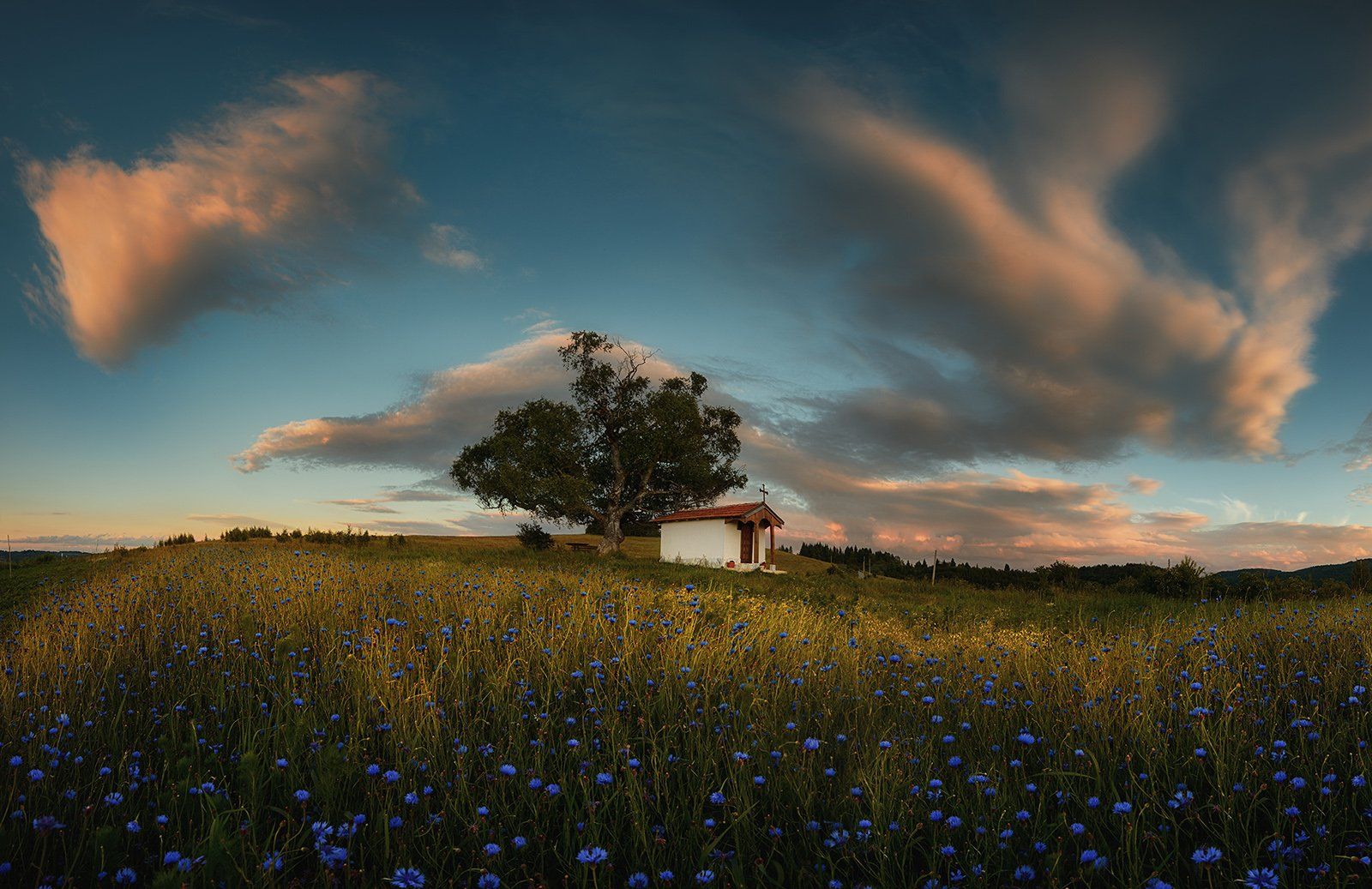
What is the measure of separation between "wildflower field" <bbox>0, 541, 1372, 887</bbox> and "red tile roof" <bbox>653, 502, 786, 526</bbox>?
34493 mm

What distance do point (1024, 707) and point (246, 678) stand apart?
21.2 ft

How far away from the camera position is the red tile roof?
42787mm

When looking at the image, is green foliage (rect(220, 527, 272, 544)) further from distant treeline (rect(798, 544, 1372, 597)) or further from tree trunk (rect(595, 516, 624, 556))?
distant treeline (rect(798, 544, 1372, 597))

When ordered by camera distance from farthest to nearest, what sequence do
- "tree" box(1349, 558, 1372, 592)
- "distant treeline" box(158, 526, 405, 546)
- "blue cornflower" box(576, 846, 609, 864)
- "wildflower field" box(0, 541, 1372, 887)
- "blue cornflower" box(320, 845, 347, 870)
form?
"distant treeline" box(158, 526, 405, 546) → "tree" box(1349, 558, 1372, 592) → "wildflower field" box(0, 541, 1372, 887) → "blue cornflower" box(320, 845, 347, 870) → "blue cornflower" box(576, 846, 609, 864)

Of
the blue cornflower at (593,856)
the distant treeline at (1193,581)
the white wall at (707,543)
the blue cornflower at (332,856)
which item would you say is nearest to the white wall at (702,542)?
the white wall at (707,543)

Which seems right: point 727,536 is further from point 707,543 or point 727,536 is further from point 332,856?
point 332,856

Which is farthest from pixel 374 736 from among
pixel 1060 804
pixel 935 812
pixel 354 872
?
pixel 1060 804

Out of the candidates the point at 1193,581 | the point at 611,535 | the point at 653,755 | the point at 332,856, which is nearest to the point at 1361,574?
the point at 1193,581

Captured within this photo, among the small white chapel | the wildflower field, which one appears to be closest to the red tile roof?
the small white chapel

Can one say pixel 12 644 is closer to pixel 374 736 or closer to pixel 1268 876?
pixel 374 736

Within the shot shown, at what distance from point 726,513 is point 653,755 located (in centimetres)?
3929

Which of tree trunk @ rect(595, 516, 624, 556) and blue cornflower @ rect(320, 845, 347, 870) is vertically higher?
A: tree trunk @ rect(595, 516, 624, 556)

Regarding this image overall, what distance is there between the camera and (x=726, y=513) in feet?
141

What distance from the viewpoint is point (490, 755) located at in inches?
166
